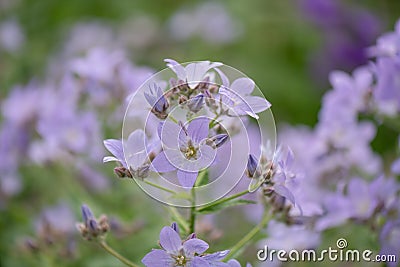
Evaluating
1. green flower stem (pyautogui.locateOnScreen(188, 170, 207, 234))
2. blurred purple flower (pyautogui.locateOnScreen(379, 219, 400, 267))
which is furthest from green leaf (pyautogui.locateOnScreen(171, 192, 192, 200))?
blurred purple flower (pyautogui.locateOnScreen(379, 219, 400, 267))

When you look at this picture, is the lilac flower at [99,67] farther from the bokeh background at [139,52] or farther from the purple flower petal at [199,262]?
the purple flower petal at [199,262]

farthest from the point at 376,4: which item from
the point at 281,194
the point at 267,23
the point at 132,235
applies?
the point at 281,194

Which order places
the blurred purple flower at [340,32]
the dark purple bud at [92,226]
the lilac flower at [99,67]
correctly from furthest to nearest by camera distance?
1. the blurred purple flower at [340,32]
2. the lilac flower at [99,67]
3. the dark purple bud at [92,226]

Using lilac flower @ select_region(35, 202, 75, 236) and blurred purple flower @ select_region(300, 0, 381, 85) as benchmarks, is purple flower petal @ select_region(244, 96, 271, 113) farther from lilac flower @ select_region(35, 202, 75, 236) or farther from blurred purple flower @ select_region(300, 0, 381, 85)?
blurred purple flower @ select_region(300, 0, 381, 85)

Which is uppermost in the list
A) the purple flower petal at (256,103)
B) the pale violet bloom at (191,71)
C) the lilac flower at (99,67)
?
the lilac flower at (99,67)

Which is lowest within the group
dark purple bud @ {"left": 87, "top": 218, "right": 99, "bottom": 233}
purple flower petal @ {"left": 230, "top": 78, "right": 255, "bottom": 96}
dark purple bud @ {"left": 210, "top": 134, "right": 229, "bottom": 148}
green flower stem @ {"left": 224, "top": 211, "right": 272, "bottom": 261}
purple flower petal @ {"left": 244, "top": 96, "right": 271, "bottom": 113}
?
green flower stem @ {"left": 224, "top": 211, "right": 272, "bottom": 261}

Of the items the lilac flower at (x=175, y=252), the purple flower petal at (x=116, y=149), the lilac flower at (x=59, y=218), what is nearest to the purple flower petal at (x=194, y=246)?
the lilac flower at (x=175, y=252)

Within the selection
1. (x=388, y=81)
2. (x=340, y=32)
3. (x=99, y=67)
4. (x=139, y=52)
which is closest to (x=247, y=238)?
(x=388, y=81)
